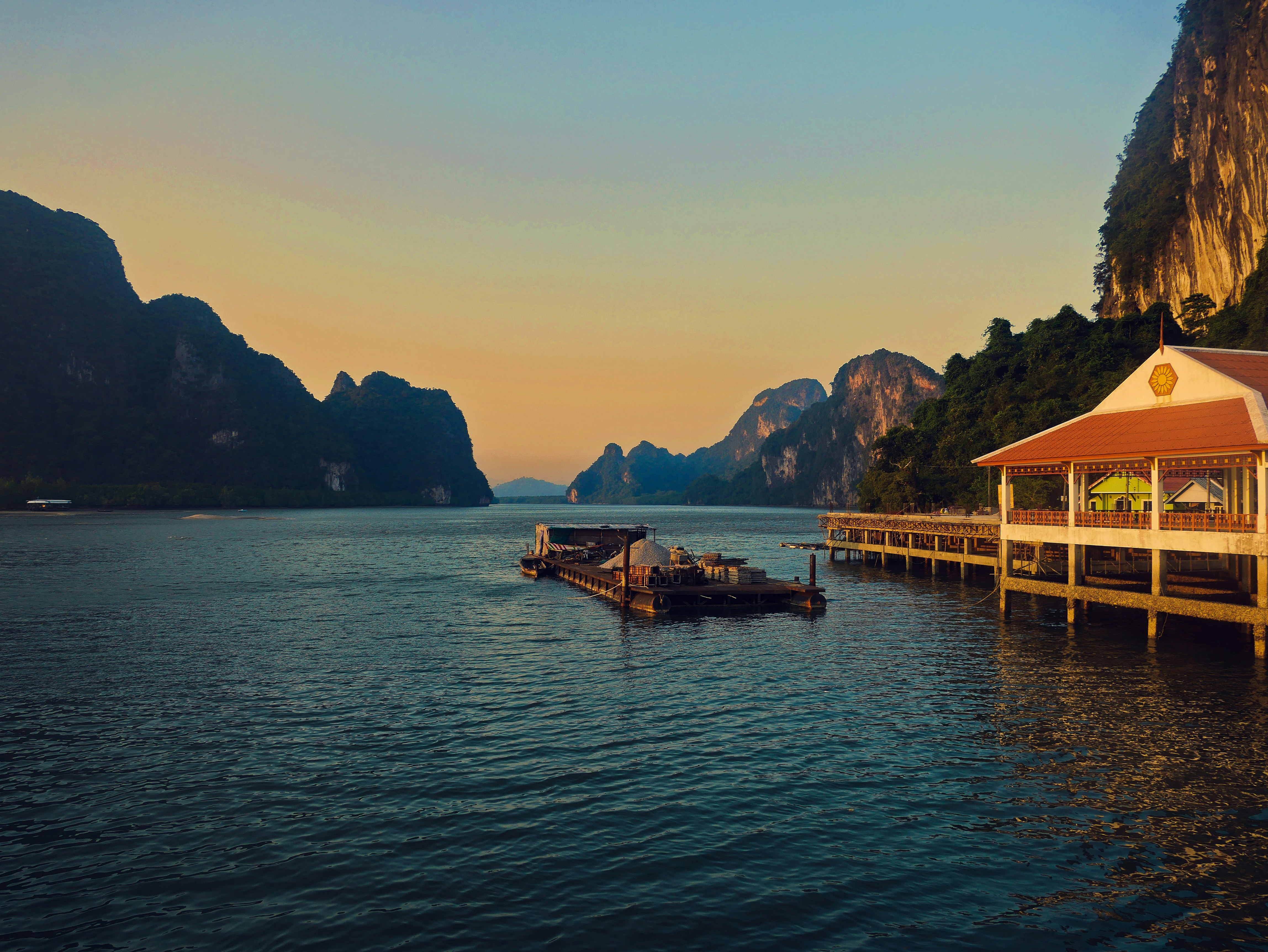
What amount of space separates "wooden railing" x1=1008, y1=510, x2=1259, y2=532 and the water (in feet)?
15.3

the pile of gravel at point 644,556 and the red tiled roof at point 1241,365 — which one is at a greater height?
the red tiled roof at point 1241,365

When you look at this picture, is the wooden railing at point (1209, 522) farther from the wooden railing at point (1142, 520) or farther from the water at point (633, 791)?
the water at point (633, 791)

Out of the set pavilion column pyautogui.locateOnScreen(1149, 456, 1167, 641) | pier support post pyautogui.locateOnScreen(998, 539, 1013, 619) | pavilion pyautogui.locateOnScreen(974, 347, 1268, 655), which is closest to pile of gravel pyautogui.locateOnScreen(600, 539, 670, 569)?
pier support post pyautogui.locateOnScreen(998, 539, 1013, 619)

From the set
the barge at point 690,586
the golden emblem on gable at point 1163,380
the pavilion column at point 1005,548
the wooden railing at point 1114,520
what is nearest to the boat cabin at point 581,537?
the barge at point 690,586

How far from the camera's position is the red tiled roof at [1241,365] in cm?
2801

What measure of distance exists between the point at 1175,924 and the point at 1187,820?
4.08 meters

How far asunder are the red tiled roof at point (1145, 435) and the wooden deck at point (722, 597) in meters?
11.6

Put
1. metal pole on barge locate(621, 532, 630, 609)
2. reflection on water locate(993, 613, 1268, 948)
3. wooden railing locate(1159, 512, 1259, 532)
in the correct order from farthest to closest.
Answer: metal pole on barge locate(621, 532, 630, 609)
wooden railing locate(1159, 512, 1259, 532)
reflection on water locate(993, 613, 1268, 948)

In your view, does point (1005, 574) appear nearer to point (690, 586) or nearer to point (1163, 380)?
point (1163, 380)

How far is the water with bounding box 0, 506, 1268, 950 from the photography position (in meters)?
10.6

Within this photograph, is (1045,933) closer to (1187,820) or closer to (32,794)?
(1187,820)

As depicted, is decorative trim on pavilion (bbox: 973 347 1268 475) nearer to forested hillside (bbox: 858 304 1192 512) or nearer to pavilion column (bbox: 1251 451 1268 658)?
pavilion column (bbox: 1251 451 1268 658)

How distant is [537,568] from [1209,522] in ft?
148

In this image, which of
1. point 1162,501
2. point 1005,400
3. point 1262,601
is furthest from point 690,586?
point 1005,400
